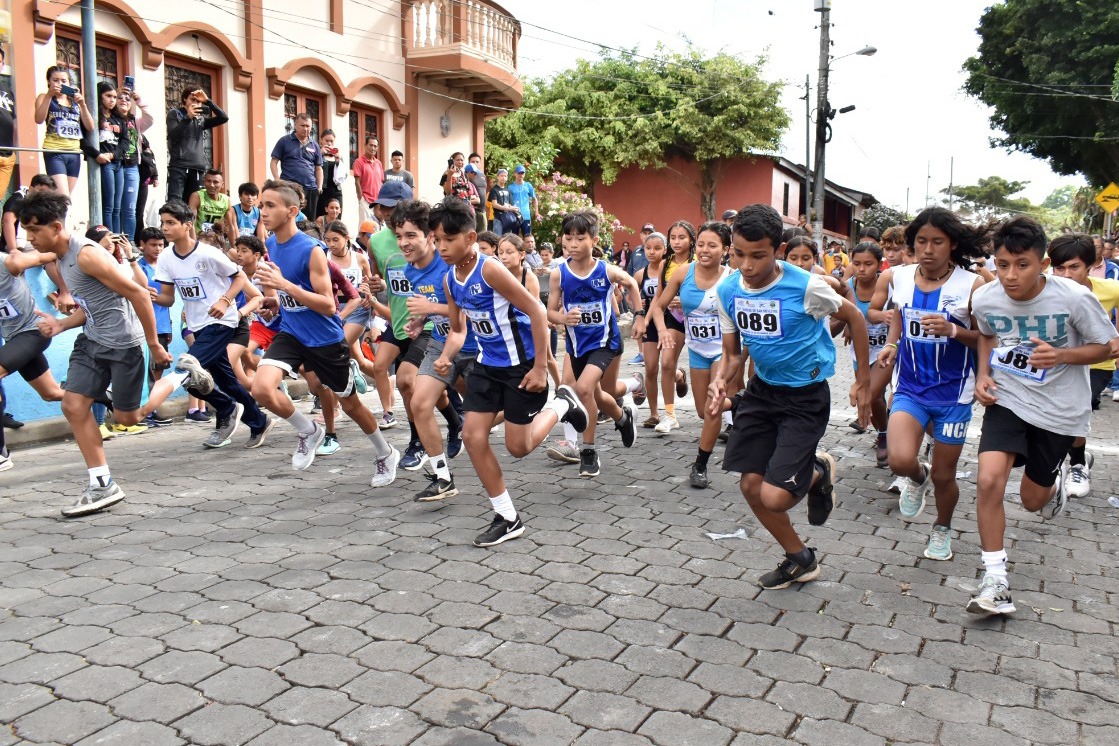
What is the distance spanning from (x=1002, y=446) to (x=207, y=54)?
46.0ft

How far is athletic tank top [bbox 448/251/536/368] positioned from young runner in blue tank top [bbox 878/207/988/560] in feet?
7.13

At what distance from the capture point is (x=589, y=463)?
7184 mm

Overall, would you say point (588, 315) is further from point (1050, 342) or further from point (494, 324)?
point (1050, 342)

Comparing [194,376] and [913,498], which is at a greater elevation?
[194,376]

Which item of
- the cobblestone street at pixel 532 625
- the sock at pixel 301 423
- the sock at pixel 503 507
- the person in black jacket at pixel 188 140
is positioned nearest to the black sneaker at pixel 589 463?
the cobblestone street at pixel 532 625

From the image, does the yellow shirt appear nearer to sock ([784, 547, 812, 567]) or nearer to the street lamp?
sock ([784, 547, 812, 567])

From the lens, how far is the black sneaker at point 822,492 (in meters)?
4.77

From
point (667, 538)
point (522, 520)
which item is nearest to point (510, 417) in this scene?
point (522, 520)

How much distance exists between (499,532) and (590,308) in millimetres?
2533

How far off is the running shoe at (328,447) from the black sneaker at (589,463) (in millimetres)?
2230

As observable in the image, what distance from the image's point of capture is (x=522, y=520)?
5.90 meters

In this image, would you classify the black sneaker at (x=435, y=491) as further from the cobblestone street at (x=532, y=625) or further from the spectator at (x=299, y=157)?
the spectator at (x=299, y=157)

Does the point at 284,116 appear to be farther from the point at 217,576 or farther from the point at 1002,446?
the point at 1002,446

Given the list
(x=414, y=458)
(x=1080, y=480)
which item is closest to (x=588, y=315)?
(x=414, y=458)
